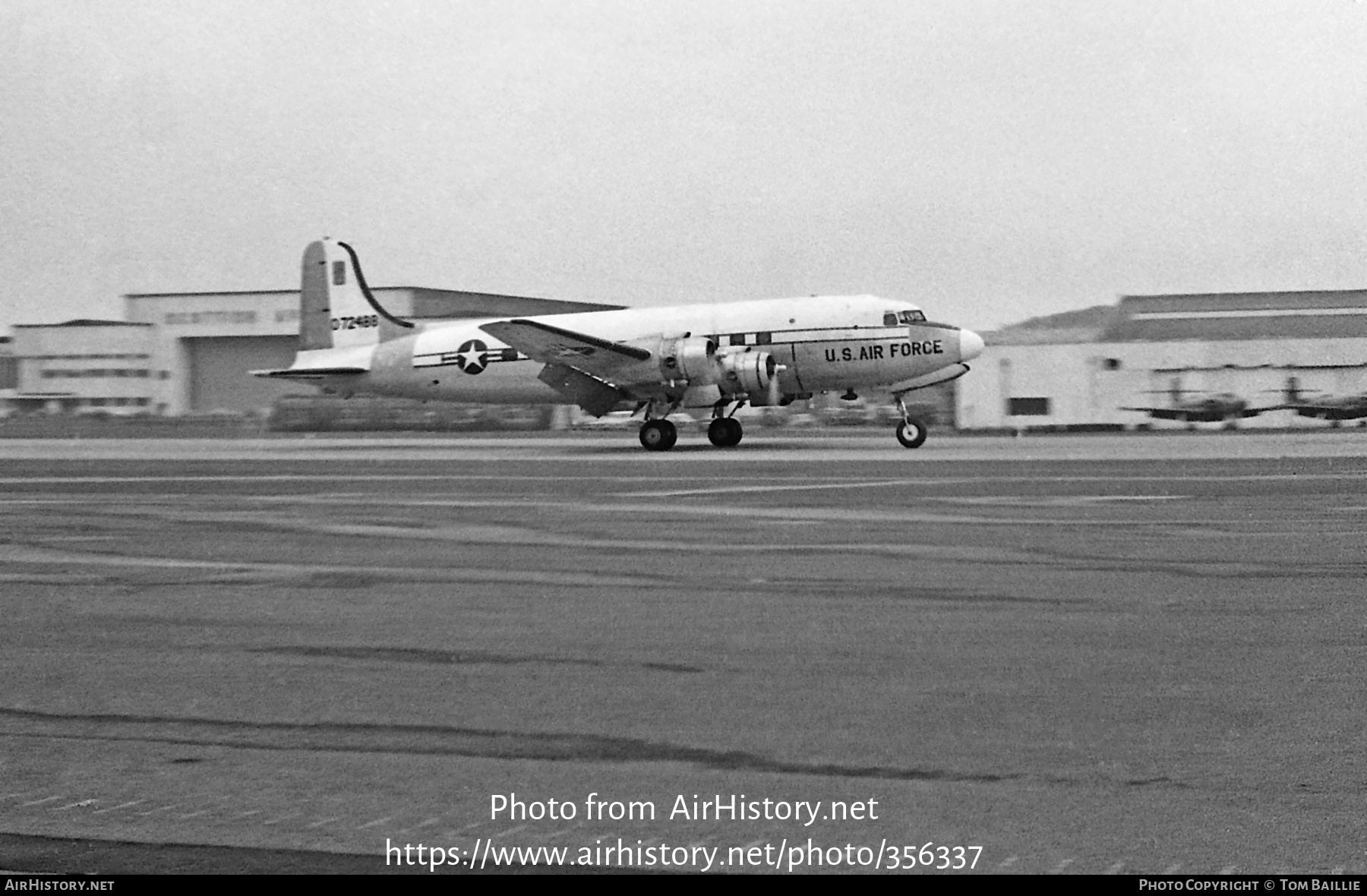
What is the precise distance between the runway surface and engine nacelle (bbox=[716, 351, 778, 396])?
19399mm

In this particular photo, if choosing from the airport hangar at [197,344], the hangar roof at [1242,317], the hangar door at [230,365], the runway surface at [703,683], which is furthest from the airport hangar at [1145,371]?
the runway surface at [703,683]

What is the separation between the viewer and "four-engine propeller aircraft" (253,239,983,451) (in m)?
39.6

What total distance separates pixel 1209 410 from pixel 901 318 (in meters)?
24.2

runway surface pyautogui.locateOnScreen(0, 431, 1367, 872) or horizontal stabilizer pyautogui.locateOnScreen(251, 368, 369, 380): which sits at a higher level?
horizontal stabilizer pyautogui.locateOnScreen(251, 368, 369, 380)

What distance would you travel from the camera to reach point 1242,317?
6856 centimetres

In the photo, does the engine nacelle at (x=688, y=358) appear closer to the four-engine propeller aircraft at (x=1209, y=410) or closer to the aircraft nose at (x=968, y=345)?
the aircraft nose at (x=968, y=345)

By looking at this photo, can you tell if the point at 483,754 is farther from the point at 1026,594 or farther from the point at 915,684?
the point at 1026,594

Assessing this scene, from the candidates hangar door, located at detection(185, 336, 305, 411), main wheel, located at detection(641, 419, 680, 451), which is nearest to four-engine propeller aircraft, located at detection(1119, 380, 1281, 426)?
main wheel, located at detection(641, 419, 680, 451)

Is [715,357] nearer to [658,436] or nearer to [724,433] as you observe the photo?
[724,433]

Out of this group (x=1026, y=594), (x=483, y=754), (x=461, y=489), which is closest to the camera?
(x=483, y=754)

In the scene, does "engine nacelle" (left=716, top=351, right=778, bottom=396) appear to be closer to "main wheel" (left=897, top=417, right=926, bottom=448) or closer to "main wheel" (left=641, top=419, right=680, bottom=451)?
"main wheel" (left=641, top=419, right=680, bottom=451)

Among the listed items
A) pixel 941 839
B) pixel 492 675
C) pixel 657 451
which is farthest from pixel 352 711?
pixel 657 451

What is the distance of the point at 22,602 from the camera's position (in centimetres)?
1227
